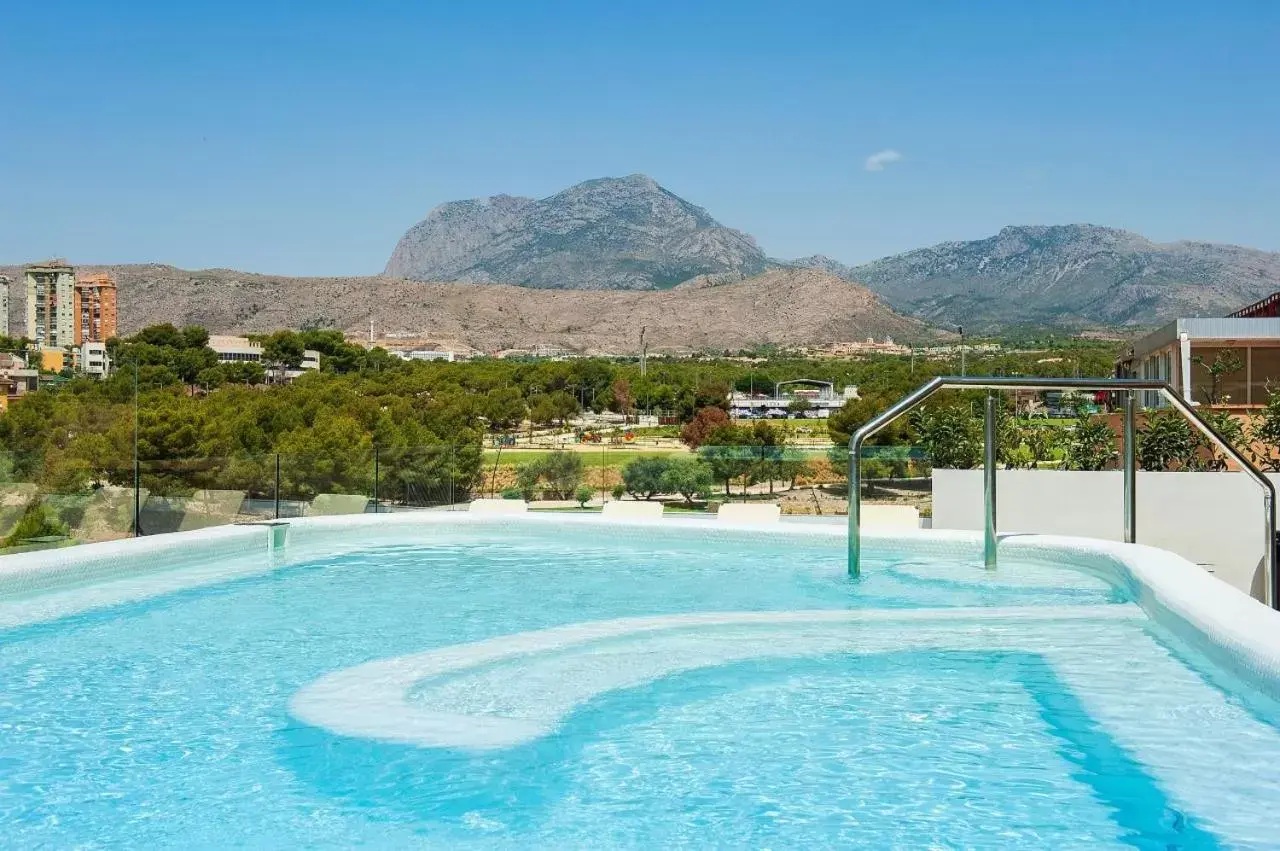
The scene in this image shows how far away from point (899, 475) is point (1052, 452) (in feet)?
7.36

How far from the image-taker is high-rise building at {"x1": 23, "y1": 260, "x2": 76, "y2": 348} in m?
96.4

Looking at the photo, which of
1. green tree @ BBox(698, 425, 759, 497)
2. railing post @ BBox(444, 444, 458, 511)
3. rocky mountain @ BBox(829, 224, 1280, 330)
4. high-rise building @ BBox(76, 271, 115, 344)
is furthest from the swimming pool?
rocky mountain @ BBox(829, 224, 1280, 330)

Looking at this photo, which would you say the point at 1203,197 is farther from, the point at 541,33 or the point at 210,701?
the point at 210,701

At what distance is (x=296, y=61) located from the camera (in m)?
45.8

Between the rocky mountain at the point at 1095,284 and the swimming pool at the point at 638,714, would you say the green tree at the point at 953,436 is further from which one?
the rocky mountain at the point at 1095,284

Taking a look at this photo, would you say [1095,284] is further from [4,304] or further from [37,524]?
[37,524]

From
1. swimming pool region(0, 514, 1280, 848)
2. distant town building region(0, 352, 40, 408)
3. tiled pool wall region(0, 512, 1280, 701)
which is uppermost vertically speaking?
distant town building region(0, 352, 40, 408)

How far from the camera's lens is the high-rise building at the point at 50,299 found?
96.4 meters

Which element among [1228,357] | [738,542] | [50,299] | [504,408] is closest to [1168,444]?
[738,542]

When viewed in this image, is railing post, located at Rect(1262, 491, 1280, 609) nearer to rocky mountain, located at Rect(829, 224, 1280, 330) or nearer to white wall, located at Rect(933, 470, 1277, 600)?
white wall, located at Rect(933, 470, 1277, 600)

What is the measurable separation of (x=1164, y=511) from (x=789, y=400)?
6754 cm

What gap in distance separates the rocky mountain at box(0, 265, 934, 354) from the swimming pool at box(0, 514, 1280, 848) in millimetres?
98521

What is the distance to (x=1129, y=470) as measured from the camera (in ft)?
26.5

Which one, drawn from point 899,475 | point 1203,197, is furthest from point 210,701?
point 1203,197
